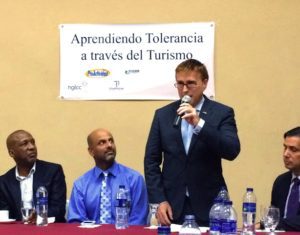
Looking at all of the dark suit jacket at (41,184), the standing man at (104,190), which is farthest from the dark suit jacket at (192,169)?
A: the dark suit jacket at (41,184)

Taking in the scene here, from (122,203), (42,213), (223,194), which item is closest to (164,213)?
(122,203)

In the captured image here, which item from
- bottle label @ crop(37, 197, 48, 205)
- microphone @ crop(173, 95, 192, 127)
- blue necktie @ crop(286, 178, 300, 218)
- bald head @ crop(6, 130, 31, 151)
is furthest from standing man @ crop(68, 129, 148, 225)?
blue necktie @ crop(286, 178, 300, 218)

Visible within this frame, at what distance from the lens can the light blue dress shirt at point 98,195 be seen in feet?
17.3

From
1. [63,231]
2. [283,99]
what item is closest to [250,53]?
[283,99]

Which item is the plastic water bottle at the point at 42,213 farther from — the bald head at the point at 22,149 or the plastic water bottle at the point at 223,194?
the plastic water bottle at the point at 223,194

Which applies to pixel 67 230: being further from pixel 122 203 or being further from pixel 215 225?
pixel 215 225

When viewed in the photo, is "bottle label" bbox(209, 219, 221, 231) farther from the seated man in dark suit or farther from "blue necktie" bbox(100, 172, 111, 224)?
the seated man in dark suit

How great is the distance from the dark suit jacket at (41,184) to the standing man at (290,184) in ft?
5.55

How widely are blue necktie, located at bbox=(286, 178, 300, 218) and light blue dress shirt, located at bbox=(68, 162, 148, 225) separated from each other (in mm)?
1152

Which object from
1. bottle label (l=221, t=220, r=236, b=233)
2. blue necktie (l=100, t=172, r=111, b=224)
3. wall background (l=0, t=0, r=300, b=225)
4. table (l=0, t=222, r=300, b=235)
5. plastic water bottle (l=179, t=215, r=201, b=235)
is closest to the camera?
bottle label (l=221, t=220, r=236, b=233)

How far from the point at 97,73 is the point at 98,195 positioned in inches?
58.4

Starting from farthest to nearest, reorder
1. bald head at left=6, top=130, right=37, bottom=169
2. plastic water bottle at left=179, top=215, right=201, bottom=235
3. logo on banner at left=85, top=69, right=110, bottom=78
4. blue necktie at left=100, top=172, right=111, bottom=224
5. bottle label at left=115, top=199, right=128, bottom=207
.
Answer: logo on banner at left=85, top=69, right=110, bottom=78
bald head at left=6, top=130, right=37, bottom=169
blue necktie at left=100, top=172, right=111, bottom=224
bottle label at left=115, top=199, right=128, bottom=207
plastic water bottle at left=179, top=215, right=201, bottom=235

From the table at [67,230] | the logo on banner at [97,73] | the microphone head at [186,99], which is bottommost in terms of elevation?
the table at [67,230]

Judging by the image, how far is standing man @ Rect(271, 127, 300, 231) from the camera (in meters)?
4.72
